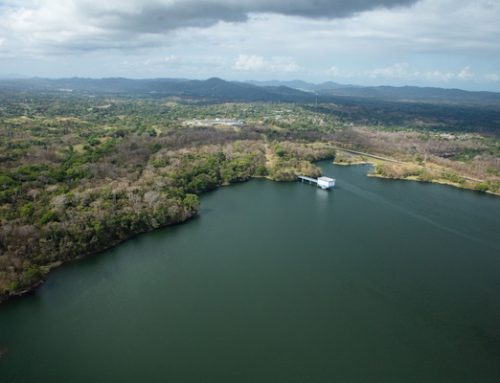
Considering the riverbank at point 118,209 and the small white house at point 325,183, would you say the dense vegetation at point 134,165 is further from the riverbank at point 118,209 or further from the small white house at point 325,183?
the small white house at point 325,183

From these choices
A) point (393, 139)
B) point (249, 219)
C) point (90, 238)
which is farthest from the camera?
point (393, 139)

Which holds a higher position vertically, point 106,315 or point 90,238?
point 90,238

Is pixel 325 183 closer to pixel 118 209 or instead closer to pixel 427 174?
pixel 427 174

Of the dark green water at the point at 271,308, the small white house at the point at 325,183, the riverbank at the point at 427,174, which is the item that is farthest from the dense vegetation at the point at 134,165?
the small white house at the point at 325,183

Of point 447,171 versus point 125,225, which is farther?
point 447,171

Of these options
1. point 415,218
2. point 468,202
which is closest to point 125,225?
point 415,218

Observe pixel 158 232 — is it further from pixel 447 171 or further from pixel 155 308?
pixel 447 171
